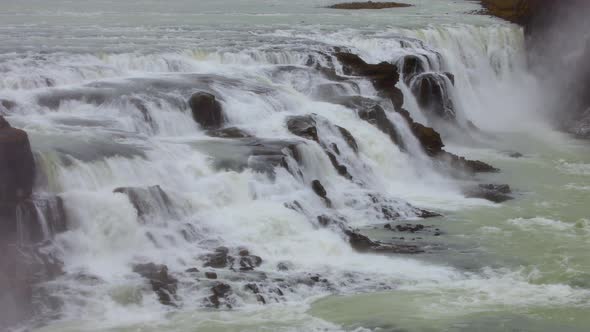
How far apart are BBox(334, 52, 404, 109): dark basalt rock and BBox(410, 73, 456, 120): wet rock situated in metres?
1.93

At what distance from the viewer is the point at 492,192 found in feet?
64.5

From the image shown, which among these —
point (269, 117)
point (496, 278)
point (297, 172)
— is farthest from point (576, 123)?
point (496, 278)

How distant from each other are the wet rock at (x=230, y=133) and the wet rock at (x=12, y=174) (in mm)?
5908

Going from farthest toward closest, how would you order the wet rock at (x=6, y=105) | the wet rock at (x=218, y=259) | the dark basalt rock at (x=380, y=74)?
the dark basalt rock at (x=380, y=74)
the wet rock at (x=6, y=105)
the wet rock at (x=218, y=259)

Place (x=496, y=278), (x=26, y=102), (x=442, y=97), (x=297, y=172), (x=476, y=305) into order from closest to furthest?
(x=476, y=305) < (x=496, y=278) < (x=297, y=172) < (x=26, y=102) < (x=442, y=97)

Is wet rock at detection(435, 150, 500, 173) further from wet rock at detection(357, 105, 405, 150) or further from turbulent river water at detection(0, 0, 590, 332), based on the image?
wet rock at detection(357, 105, 405, 150)

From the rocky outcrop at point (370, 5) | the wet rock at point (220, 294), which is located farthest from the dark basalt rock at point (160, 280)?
the rocky outcrop at point (370, 5)

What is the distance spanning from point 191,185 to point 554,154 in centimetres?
1261

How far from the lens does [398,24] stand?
115 ft

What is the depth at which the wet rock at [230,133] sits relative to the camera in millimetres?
19188

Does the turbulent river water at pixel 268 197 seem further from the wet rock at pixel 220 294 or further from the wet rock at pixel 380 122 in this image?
the wet rock at pixel 380 122

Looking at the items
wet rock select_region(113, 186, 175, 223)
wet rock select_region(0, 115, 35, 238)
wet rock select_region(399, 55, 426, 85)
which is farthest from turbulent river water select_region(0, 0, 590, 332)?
wet rock select_region(399, 55, 426, 85)

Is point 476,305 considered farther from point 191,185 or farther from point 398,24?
point 398,24

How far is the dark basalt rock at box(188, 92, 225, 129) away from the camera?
65.2 ft
